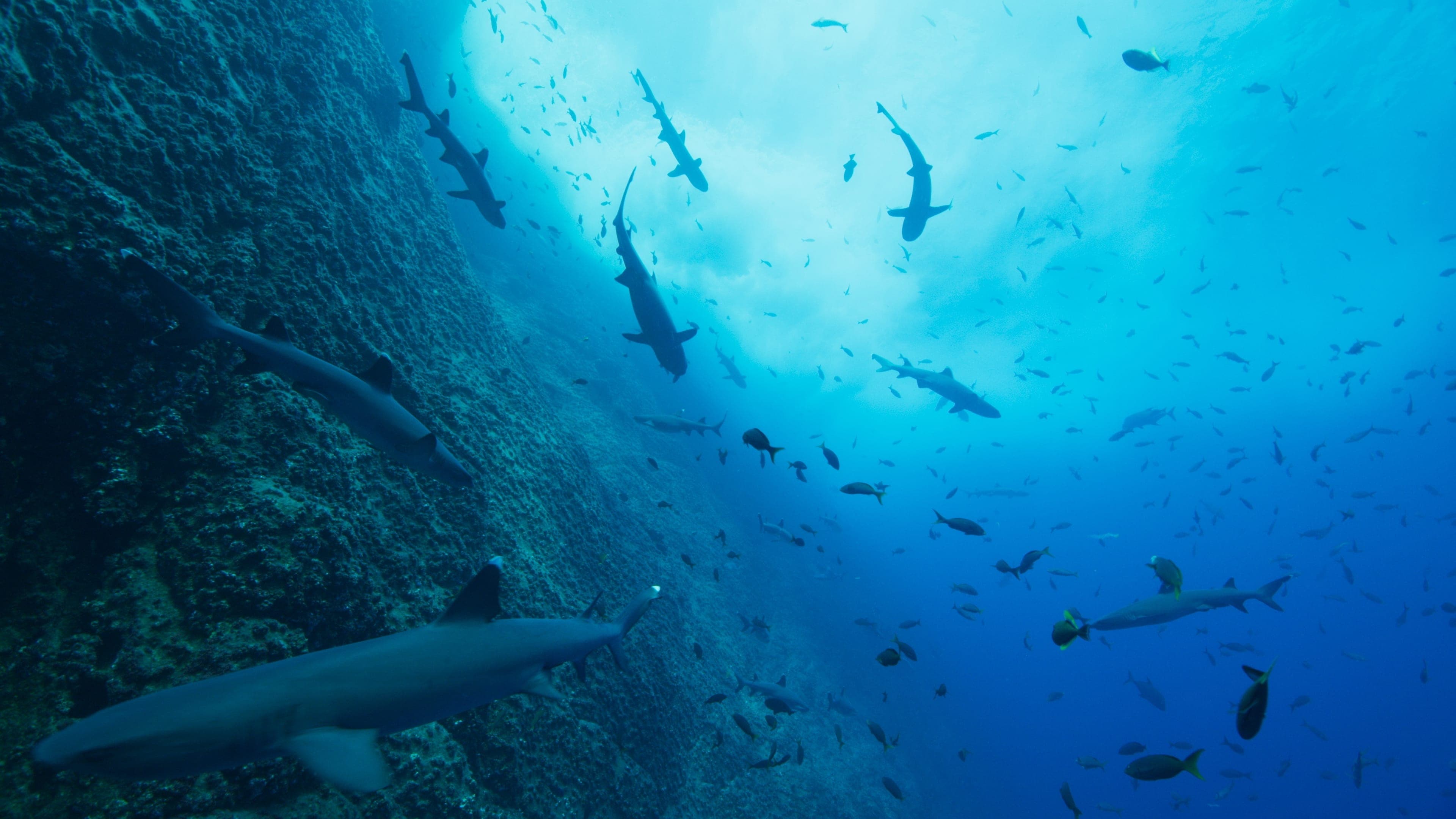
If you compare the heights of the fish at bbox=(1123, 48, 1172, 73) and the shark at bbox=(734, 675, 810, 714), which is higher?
the fish at bbox=(1123, 48, 1172, 73)

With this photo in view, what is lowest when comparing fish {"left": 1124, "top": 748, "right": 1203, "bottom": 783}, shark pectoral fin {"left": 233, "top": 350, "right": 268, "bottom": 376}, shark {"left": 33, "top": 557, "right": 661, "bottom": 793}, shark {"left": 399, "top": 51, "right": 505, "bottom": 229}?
fish {"left": 1124, "top": 748, "right": 1203, "bottom": 783}

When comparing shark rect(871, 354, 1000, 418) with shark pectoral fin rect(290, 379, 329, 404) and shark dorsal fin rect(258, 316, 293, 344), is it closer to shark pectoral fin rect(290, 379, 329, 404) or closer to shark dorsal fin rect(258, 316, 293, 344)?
shark pectoral fin rect(290, 379, 329, 404)

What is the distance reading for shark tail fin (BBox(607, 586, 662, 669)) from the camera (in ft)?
12.9

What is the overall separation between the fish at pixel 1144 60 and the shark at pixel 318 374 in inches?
422

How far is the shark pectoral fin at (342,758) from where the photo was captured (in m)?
1.89

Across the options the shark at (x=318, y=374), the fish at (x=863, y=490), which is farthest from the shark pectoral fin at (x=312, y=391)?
the fish at (x=863, y=490)

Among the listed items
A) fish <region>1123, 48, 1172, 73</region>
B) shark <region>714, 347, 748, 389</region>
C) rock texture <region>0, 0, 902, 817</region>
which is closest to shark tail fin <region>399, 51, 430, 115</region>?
rock texture <region>0, 0, 902, 817</region>

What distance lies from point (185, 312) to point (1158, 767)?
30.4ft

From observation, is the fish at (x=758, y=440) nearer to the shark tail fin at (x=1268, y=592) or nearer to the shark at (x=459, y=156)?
the shark at (x=459, y=156)

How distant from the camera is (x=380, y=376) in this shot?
3.08 m

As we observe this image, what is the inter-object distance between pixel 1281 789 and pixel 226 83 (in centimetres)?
8913

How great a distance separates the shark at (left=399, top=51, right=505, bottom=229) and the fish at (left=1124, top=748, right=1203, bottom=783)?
9.60 metres

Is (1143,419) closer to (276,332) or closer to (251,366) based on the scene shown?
(276,332)

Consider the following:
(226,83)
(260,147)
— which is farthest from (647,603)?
(226,83)
